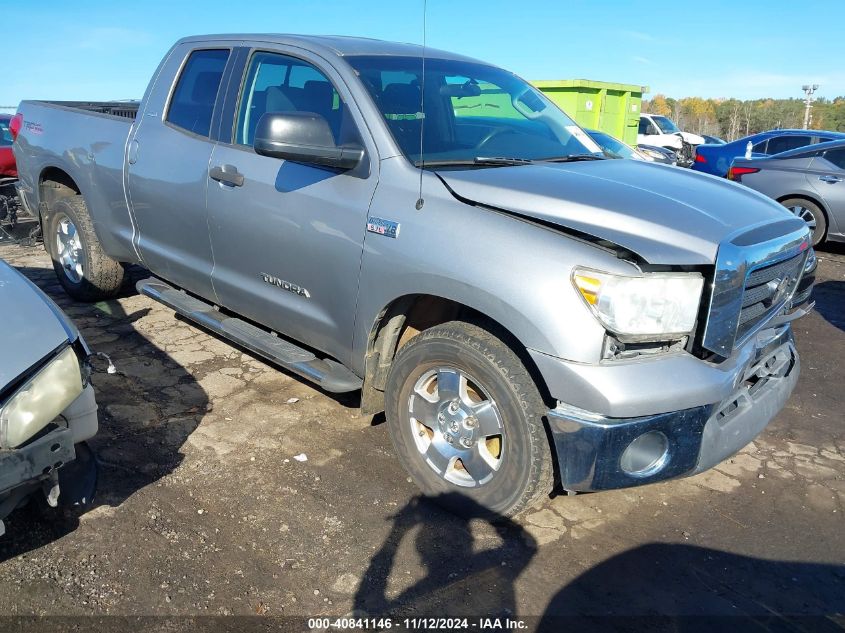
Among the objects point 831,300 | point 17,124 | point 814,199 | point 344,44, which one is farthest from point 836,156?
point 17,124

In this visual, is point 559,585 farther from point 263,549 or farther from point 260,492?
point 260,492

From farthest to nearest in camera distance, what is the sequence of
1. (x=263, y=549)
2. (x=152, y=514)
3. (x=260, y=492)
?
(x=260, y=492) → (x=152, y=514) → (x=263, y=549)

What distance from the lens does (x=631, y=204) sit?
266cm

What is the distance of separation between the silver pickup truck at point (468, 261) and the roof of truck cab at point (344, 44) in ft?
0.08

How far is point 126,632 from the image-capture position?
230 centimetres

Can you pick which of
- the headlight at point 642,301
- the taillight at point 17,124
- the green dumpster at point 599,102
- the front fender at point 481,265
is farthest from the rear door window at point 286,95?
the green dumpster at point 599,102

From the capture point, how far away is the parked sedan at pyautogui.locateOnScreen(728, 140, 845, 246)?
859 cm

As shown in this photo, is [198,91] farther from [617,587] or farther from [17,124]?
[617,587]

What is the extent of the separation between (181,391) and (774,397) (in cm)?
320

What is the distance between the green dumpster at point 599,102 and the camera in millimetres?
15391

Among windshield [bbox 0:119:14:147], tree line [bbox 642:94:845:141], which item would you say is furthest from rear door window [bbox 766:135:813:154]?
tree line [bbox 642:94:845:141]

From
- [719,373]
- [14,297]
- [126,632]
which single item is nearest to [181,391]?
[14,297]

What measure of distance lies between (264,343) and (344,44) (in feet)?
5.37

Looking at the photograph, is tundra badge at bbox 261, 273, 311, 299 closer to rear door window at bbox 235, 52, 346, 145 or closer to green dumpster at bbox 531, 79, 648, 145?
rear door window at bbox 235, 52, 346, 145
